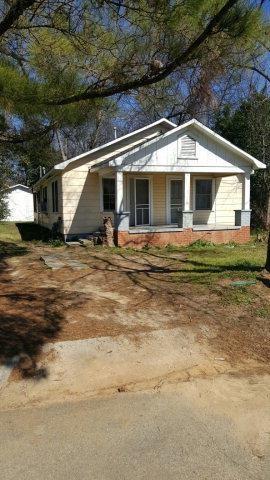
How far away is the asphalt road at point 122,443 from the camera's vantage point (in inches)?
108

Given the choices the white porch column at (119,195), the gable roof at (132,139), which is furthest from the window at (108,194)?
the white porch column at (119,195)

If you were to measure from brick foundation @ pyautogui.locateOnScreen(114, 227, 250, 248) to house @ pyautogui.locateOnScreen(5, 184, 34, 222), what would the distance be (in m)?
27.1

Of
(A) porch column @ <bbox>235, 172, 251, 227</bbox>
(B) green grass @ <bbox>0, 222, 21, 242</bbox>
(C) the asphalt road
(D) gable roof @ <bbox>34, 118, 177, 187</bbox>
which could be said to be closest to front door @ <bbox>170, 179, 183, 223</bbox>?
(D) gable roof @ <bbox>34, 118, 177, 187</bbox>

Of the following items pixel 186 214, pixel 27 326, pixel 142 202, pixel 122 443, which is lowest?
pixel 122 443

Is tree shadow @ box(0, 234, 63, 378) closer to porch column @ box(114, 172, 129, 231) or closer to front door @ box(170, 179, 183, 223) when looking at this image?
porch column @ box(114, 172, 129, 231)

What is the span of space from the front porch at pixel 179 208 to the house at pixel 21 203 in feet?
81.5

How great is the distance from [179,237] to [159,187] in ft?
9.38

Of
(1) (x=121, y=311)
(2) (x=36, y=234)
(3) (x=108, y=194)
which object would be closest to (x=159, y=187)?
(3) (x=108, y=194)

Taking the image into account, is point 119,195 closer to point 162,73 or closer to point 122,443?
point 162,73

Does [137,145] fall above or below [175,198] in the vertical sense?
above

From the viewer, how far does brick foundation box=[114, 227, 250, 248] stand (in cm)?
1396

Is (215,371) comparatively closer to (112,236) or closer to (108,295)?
(108,295)

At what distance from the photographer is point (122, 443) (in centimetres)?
305

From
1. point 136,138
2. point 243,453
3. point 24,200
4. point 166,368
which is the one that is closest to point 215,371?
point 166,368
